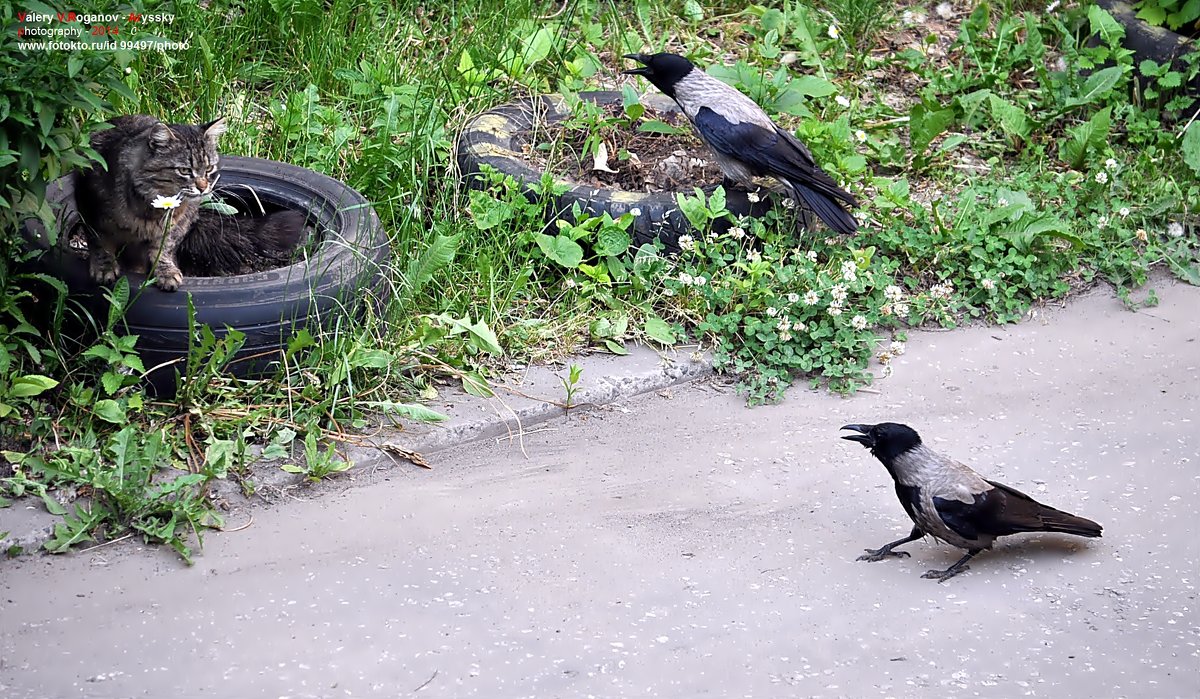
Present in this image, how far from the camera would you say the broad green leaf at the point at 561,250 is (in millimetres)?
5234

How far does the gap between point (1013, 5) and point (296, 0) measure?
14.8 feet

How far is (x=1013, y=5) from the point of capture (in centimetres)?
787

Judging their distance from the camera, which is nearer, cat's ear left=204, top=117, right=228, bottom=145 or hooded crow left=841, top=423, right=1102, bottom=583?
hooded crow left=841, top=423, right=1102, bottom=583

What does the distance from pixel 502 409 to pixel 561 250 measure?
3.01 ft

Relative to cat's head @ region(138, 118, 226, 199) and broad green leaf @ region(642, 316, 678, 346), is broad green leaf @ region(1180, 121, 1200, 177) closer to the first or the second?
broad green leaf @ region(642, 316, 678, 346)

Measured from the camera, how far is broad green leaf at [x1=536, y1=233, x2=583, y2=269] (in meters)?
5.23

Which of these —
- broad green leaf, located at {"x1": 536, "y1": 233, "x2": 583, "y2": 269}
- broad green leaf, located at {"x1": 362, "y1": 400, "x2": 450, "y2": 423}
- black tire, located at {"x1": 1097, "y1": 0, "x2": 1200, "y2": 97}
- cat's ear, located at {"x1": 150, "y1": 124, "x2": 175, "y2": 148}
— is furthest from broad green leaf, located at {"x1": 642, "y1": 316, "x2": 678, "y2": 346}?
black tire, located at {"x1": 1097, "y1": 0, "x2": 1200, "y2": 97}

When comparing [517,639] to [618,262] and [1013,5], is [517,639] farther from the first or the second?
[1013,5]

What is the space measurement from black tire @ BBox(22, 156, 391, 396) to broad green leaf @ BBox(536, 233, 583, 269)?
2.41 ft

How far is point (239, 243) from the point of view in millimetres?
4863

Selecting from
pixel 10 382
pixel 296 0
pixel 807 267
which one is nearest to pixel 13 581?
pixel 10 382

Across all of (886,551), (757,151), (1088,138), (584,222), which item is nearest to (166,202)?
(584,222)

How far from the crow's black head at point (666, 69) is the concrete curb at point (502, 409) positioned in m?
1.57

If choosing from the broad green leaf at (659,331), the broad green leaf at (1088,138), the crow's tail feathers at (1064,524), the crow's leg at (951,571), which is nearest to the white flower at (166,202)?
the broad green leaf at (659,331)
